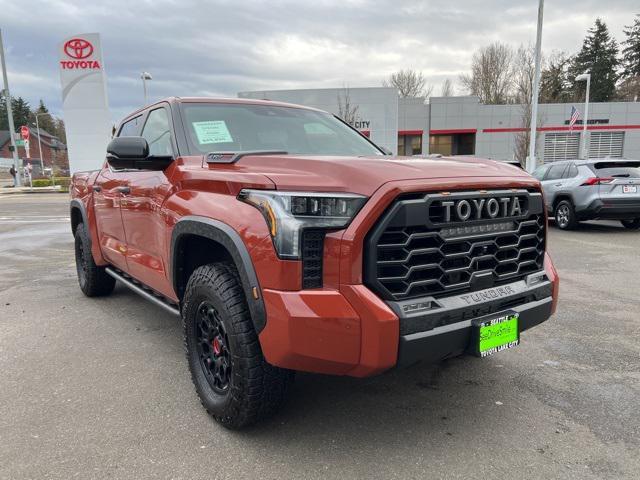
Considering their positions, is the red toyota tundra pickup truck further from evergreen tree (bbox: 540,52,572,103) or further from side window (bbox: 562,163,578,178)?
evergreen tree (bbox: 540,52,572,103)

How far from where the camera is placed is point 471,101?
33.8 meters

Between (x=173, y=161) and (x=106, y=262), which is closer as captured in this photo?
(x=173, y=161)

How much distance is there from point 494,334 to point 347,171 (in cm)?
112

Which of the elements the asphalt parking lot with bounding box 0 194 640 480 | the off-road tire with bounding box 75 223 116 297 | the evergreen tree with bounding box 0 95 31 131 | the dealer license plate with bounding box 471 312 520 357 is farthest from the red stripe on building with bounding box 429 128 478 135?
the evergreen tree with bounding box 0 95 31 131

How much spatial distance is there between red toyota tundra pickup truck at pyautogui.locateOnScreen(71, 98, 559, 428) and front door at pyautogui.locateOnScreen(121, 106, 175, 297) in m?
0.05

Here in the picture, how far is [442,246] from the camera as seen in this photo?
2320 millimetres

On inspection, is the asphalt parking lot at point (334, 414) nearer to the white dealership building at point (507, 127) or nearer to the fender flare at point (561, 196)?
the fender flare at point (561, 196)

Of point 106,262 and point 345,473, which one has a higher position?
point 106,262

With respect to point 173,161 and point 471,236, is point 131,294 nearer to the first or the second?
point 173,161

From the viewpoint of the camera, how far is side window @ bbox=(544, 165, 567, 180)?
11.0 m

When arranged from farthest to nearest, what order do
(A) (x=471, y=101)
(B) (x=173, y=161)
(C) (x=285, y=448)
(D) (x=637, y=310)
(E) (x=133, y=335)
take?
1. (A) (x=471, y=101)
2. (D) (x=637, y=310)
3. (E) (x=133, y=335)
4. (B) (x=173, y=161)
5. (C) (x=285, y=448)

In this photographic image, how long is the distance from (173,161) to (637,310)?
458 centimetres

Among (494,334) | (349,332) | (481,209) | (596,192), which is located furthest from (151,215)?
(596,192)

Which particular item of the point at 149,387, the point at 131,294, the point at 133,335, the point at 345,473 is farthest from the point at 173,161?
the point at 131,294
